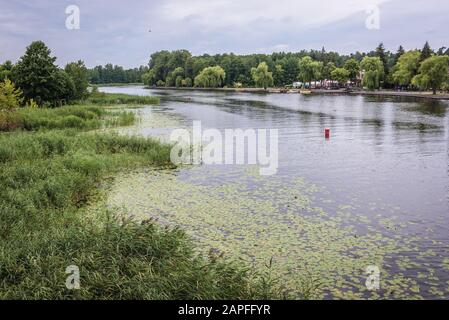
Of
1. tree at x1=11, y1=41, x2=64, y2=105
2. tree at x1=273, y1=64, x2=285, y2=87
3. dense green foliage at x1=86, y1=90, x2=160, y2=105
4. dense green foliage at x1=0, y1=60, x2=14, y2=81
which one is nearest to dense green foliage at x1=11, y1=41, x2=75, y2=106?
tree at x1=11, y1=41, x2=64, y2=105

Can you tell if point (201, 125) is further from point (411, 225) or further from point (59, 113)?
point (411, 225)

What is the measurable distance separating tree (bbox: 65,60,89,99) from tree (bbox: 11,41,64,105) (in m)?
8.31

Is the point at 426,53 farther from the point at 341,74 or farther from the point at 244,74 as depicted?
the point at 244,74

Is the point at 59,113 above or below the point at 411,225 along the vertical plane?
above

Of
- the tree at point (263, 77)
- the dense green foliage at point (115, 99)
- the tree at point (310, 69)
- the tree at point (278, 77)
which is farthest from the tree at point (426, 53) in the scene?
the tree at point (278, 77)

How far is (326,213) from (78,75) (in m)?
55.9

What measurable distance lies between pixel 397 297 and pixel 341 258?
2222 mm

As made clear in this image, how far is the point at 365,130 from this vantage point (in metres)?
40.3

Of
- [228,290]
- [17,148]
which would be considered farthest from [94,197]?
[228,290]

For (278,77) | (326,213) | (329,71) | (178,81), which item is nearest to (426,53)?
(329,71)

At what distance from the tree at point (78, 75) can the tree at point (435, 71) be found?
64.7 meters

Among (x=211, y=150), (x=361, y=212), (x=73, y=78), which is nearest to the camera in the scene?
(x=361, y=212)

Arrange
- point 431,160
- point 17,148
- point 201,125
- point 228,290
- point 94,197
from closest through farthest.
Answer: point 228,290 < point 94,197 < point 17,148 < point 431,160 < point 201,125

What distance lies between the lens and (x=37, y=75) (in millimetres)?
51906
